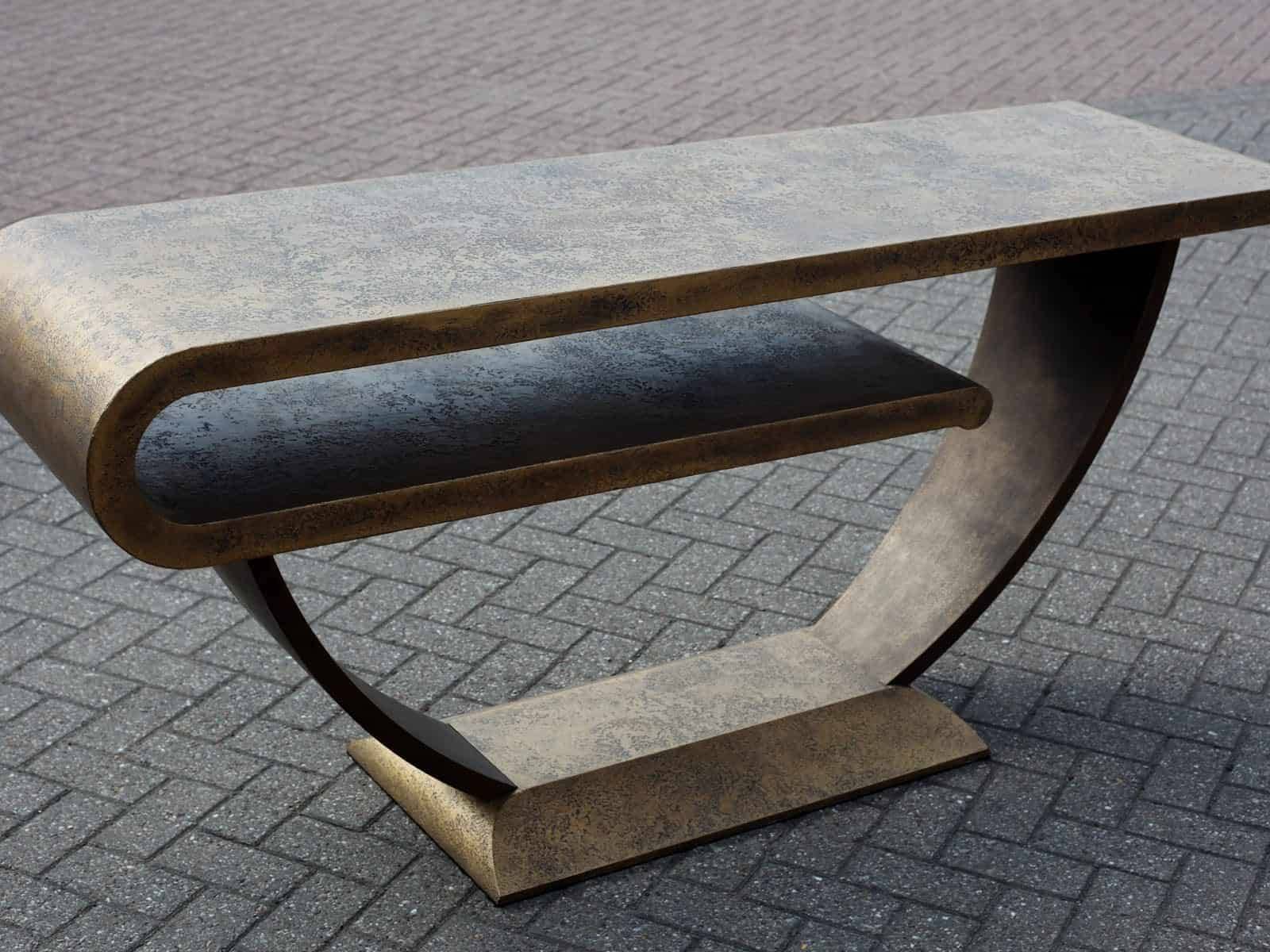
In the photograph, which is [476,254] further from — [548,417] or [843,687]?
[843,687]

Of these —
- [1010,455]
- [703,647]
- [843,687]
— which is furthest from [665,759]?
[1010,455]

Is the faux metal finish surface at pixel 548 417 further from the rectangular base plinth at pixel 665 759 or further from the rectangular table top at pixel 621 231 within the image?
the rectangular base plinth at pixel 665 759

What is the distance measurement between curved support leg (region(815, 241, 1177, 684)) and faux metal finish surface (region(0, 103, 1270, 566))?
30 centimetres

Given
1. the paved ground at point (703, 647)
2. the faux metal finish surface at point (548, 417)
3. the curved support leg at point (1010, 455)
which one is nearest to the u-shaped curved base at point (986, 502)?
the curved support leg at point (1010, 455)

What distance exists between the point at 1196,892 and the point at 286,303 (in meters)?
2.02

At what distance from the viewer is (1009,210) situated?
9.75ft

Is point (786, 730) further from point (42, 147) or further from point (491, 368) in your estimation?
point (42, 147)

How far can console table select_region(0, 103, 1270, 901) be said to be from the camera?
2555 millimetres

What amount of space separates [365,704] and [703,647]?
123 centimetres

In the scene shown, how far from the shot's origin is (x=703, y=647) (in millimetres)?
4062

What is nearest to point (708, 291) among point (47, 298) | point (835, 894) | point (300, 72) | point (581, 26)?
point (47, 298)

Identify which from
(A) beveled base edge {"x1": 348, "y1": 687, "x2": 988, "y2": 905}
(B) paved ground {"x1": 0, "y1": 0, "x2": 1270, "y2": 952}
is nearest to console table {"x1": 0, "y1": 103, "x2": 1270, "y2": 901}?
(A) beveled base edge {"x1": 348, "y1": 687, "x2": 988, "y2": 905}

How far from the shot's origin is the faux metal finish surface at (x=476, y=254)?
2432 millimetres

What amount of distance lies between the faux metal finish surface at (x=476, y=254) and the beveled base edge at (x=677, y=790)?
0.79 m
